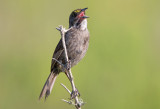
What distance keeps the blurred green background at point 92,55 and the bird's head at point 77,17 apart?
187 cm

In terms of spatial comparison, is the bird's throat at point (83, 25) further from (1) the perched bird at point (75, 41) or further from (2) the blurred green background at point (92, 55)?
(2) the blurred green background at point (92, 55)

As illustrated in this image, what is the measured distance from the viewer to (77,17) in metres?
7.95

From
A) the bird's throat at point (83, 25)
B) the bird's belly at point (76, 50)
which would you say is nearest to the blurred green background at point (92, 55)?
the bird's belly at point (76, 50)

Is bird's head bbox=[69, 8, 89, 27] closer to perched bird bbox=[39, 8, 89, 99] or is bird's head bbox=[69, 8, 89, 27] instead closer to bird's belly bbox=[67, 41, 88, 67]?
perched bird bbox=[39, 8, 89, 99]

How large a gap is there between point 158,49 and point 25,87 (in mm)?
2436

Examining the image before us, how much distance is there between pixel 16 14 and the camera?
37.3 feet

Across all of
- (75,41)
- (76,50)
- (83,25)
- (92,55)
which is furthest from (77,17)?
(92,55)

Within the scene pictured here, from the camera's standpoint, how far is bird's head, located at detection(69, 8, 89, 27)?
7884 millimetres

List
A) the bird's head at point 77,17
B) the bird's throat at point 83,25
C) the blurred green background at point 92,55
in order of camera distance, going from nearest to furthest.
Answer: the bird's head at point 77,17 → the bird's throat at point 83,25 → the blurred green background at point 92,55

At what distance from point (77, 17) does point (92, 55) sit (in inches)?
103

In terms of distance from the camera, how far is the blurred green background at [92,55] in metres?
9.82

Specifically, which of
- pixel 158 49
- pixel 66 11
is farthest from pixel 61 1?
pixel 158 49

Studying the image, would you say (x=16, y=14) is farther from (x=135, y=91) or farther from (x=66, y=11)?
(x=135, y=91)

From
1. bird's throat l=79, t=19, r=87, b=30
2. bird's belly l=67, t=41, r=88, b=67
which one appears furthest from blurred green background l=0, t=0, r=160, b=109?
bird's throat l=79, t=19, r=87, b=30
